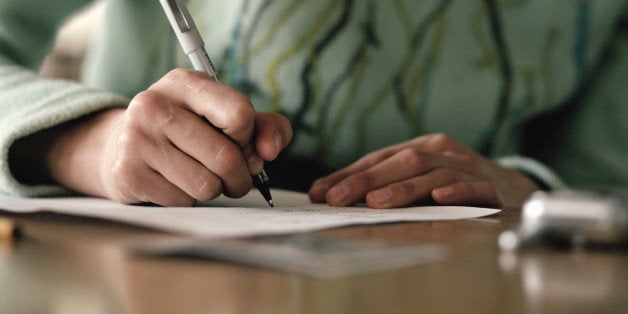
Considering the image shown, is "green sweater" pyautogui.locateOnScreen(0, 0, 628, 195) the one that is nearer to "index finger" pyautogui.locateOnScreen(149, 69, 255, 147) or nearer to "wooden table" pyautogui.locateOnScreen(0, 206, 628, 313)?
"index finger" pyautogui.locateOnScreen(149, 69, 255, 147)

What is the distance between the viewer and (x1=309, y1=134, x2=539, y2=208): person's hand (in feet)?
1.48

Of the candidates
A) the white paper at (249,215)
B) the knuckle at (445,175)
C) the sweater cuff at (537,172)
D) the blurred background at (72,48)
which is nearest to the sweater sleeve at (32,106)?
the white paper at (249,215)

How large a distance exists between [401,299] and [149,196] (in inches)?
9.9

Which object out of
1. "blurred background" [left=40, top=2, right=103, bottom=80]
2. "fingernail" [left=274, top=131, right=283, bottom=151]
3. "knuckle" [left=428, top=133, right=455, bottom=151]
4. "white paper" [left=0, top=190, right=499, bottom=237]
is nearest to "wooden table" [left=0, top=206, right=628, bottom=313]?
"white paper" [left=0, top=190, right=499, bottom=237]

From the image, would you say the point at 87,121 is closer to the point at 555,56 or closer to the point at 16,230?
the point at 16,230

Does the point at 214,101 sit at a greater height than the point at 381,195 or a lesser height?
greater

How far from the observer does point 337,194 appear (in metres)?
0.45

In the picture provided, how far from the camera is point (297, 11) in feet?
2.11

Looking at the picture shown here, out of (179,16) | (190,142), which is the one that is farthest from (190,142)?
(179,16)

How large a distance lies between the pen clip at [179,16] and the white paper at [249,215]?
0.12 metres

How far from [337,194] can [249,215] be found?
113mm

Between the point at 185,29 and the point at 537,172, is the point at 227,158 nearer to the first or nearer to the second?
the point at 185,29

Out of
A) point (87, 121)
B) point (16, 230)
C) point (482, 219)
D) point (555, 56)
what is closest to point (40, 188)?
point (87, 121)

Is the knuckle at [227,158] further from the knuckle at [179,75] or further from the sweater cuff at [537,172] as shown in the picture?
the sweater cuff at [537,172]
